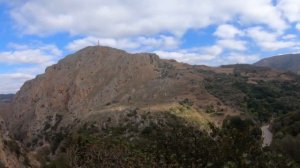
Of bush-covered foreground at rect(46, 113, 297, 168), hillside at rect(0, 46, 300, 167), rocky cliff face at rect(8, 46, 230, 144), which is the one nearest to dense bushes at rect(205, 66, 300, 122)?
hillside at rect(0, 46, 300, 167)

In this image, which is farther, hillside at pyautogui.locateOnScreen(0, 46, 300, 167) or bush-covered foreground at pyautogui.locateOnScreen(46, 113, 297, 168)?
hillside at pyautogui.locateOnScreen(0, 46, 300, 167)

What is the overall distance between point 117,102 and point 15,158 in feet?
230

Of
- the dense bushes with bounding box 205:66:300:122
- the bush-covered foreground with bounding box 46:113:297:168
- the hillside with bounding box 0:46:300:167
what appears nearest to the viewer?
the bush-covered foreground with bounding box 46:113:297:168

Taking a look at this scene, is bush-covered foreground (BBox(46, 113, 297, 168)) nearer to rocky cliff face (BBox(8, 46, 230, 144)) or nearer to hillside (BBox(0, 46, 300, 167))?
hillside (BBox(0, 46, 300, 167))

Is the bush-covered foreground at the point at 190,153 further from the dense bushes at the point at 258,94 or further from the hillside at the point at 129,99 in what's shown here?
the dense bushes at the point at 258,94

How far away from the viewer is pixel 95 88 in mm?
123500

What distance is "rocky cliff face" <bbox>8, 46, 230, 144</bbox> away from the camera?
4277 inches

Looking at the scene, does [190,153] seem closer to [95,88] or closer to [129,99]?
[129,99]

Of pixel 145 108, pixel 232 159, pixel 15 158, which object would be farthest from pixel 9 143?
pixel 145 108

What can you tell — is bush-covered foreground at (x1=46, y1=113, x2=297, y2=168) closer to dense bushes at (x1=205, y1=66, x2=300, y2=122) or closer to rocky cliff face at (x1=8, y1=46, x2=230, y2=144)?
rocky cliff face at (x1=8, y1=46, x2=230, y2=144)

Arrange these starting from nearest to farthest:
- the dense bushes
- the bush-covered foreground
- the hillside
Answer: the bush-covered foreground → the hillside → the dense bushes

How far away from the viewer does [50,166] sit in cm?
4091

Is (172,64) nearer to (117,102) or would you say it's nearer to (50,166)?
(117,102)

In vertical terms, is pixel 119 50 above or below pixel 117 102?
above
